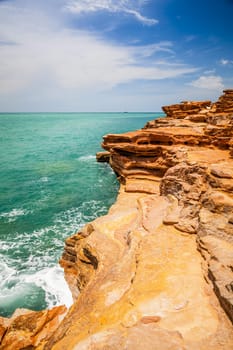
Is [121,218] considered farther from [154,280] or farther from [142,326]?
[142,326]

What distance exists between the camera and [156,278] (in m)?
8.05

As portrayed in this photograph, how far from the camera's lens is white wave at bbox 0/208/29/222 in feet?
76.3

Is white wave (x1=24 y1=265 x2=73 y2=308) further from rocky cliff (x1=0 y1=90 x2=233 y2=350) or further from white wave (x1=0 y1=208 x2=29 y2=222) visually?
white wave (x1=0 y1=208 x2=29 y2=222)

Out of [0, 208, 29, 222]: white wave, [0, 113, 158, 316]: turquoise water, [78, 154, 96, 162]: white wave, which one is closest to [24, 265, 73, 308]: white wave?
[0, 113, 158, 316]: turquoise water

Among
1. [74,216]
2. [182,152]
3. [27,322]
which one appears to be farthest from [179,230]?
[74,216]

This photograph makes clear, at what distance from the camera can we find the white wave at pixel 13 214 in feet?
76.3

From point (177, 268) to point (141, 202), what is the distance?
7827 mm

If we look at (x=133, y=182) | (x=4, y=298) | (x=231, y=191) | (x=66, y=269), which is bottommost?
(x=4, y=298)

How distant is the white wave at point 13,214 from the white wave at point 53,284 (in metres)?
8.44

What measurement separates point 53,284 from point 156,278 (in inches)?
395

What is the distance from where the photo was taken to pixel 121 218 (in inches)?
584

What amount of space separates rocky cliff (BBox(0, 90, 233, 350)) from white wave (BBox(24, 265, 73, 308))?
0.95 meters

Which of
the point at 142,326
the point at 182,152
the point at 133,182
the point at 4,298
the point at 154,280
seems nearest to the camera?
the point at 142,326

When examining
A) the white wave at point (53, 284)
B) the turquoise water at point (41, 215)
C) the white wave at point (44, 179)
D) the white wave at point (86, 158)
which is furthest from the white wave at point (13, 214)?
the white wave at point (86, 158)
